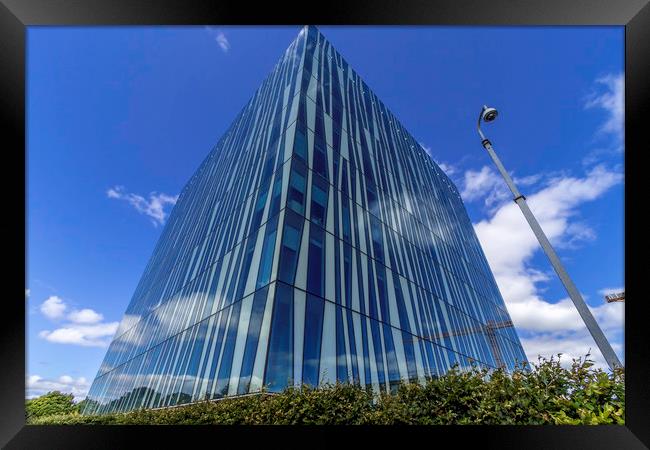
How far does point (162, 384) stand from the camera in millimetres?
17938

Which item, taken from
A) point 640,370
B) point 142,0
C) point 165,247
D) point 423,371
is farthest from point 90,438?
point 165,247

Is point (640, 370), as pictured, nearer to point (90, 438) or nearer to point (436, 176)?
point (90, 438)

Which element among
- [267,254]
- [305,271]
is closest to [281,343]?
[305,271]

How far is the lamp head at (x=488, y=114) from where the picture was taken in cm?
1288

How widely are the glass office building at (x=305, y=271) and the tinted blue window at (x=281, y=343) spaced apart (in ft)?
0.13

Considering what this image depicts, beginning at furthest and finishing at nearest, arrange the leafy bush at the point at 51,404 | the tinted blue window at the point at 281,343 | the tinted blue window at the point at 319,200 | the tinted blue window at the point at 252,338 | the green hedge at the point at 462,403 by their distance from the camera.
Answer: the leafy bush at the point at 51,404, the tinted blue window at the point at 319,200, the tinted blue window at the point at 252,338, the tinted blue window at the point at 281,343, the green hedge at the point at 462,403

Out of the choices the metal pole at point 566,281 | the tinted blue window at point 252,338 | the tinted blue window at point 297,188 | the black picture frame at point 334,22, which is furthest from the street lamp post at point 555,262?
the tinted blue window at point 252,338

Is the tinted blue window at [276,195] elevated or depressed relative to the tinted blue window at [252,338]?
elevated

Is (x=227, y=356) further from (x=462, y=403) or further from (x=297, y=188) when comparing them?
(x=462, y=403)

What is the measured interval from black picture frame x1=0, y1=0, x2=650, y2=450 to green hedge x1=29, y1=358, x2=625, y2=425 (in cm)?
251

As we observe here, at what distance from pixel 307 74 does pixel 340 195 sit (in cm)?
819

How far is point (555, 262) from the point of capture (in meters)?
9.68

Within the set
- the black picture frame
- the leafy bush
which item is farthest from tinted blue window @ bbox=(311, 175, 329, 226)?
the leafy bush

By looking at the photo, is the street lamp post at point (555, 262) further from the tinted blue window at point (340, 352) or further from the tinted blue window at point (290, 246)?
the tinted blue window at point (290, 246)
